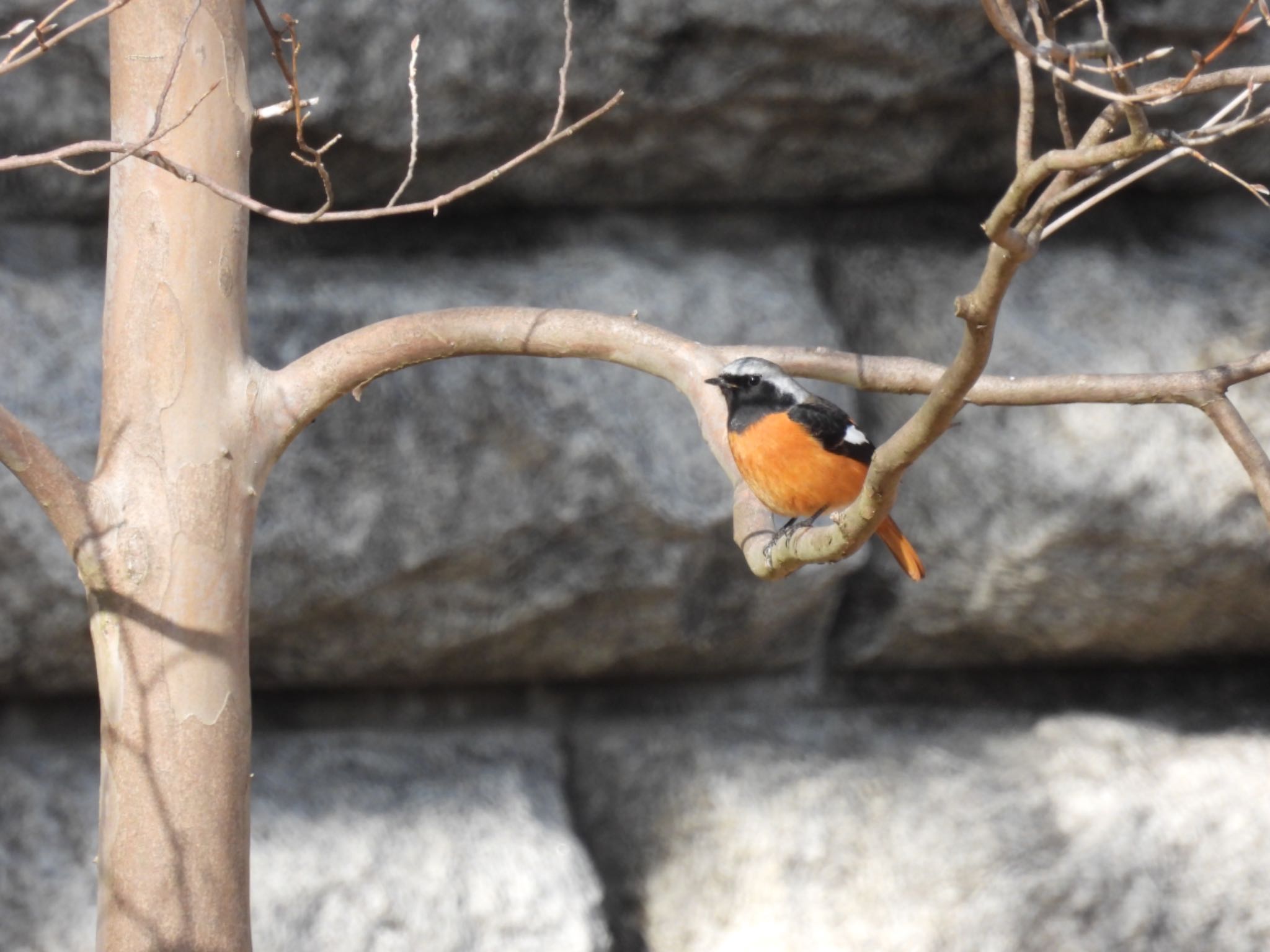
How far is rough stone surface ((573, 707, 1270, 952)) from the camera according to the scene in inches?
117

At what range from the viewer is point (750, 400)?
235cm

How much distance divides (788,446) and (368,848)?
131 centimetres

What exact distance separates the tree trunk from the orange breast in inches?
30.8

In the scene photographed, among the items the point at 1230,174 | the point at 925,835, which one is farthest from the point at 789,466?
the point at 925,835

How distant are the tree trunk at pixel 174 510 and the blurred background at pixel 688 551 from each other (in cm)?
74

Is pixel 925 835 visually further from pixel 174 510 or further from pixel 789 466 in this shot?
pixel 174 510

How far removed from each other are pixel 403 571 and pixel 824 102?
1390 millimetres

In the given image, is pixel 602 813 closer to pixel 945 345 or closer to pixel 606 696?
pixel 606 696

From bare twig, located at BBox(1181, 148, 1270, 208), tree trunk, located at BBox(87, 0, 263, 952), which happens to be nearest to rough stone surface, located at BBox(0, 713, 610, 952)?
tree trunk, located at BBox(87, 0, 263, 952)

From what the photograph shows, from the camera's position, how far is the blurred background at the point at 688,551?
9.15ft

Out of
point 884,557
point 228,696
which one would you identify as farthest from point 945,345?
point 228,696

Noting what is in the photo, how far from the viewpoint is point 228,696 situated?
6.50 ft

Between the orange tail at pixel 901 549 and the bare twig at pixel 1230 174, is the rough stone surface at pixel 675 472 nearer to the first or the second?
the orange tail at pixel 901 549

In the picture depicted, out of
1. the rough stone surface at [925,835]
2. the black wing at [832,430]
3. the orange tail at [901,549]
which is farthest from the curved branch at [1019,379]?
the rough stone surface at [925,835]
